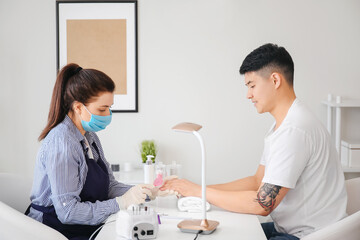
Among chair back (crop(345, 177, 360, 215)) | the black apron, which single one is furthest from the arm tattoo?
the black apron

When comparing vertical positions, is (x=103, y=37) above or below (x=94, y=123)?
above

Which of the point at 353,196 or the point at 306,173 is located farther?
the point at 353,196

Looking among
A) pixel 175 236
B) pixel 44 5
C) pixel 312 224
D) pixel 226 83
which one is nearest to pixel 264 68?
pixel 312 224

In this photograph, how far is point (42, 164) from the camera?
6.66 ft

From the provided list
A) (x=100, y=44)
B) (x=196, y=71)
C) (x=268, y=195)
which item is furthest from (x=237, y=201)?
(x=100, y=44)

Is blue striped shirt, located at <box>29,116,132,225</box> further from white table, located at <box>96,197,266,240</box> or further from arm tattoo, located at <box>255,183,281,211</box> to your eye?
arm tattoo, located at <box>255,183,281,211</box>

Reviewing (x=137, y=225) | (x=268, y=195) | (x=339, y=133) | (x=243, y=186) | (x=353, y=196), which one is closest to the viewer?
(x=137, y=225)

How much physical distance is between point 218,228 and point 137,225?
13.6 inches

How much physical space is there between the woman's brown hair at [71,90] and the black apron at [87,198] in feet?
0.74

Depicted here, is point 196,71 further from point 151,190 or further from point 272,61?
point 151,190

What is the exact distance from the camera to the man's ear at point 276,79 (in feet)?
6.93

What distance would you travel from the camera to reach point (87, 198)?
2111mm

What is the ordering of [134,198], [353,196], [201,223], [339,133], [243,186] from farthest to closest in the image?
1. [339,133]
2. [243,186]
3. [353,196]
4. [134,198]
5. [201,223]

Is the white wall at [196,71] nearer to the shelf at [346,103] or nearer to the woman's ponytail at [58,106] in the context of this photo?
the shelf at [346,103]
